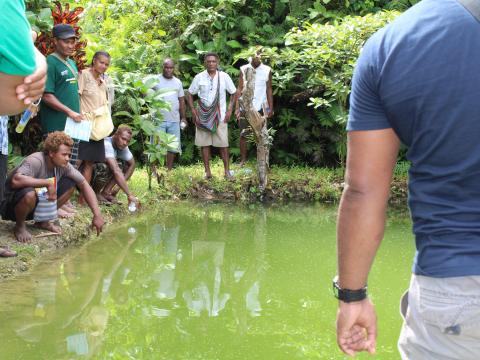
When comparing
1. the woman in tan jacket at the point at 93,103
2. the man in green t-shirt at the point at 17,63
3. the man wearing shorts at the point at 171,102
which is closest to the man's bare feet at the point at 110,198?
the woman in tan jacket at the point at 93,103

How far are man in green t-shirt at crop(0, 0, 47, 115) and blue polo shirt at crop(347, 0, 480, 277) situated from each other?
844 mm

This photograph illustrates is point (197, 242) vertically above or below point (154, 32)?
below

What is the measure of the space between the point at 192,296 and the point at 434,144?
10.6ft

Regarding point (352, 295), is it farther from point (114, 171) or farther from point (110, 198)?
point (110, 198)

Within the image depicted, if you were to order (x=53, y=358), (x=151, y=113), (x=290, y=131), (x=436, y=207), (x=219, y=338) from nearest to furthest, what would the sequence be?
(x=436, y=207) < (x=53, y=358) < (x=219, y=338) < (x=151, y=113) < (x=290, y=131)

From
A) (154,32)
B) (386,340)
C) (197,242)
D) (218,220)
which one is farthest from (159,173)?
(386,340)

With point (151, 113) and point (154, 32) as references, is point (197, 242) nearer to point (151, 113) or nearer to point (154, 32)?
point (151, 113)

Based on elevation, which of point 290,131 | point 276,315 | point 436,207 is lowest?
point 290,131

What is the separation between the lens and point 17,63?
1.74 meters

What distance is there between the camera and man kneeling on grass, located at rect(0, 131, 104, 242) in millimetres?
5336

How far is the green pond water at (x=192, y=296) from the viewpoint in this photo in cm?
371

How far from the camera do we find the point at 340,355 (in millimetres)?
3678

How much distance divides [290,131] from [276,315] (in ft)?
23.4

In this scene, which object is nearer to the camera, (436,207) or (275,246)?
(436,207)
